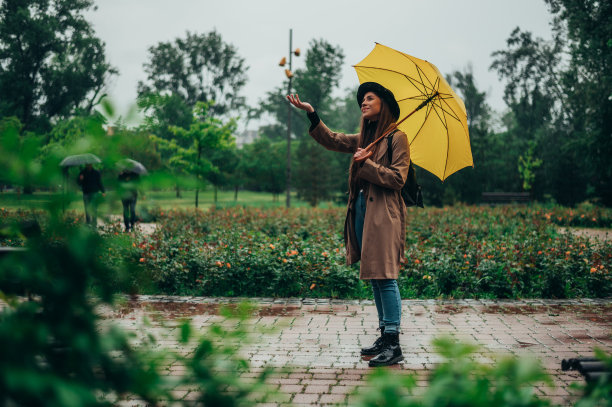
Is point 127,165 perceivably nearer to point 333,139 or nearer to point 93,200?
point 93,200

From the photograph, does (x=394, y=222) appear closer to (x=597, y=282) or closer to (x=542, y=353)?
(x=542, y=353)

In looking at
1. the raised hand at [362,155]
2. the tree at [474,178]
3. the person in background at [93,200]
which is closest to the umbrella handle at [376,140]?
the raised hand at [362,155]

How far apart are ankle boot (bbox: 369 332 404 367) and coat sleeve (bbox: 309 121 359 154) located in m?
1.46

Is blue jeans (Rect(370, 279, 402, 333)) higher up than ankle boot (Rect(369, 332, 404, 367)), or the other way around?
blue jeans (Rect(370, 279, 402, 333))

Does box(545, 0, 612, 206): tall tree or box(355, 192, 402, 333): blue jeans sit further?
box(545, 0, 612, 206): tall tree

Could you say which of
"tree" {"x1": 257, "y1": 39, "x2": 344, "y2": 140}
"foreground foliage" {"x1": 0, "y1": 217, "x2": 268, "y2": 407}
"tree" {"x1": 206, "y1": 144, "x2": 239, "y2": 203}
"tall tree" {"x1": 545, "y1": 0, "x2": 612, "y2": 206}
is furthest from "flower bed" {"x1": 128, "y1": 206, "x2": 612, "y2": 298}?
"tree" {"x1": 257, "y1": 39, "x2": 344, "y2": 140}

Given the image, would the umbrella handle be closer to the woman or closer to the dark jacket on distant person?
the woman

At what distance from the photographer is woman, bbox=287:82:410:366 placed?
3.53 metres

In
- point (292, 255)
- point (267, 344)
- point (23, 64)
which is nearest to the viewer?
point (267, 344)

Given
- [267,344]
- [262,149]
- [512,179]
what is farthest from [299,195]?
[267,344]

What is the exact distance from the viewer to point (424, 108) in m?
4.09

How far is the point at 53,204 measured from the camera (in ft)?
3.55

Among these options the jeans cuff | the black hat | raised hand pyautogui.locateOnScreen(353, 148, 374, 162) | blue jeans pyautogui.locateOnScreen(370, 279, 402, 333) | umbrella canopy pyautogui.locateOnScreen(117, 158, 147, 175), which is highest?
the black hat

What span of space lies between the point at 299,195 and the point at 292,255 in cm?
2633
